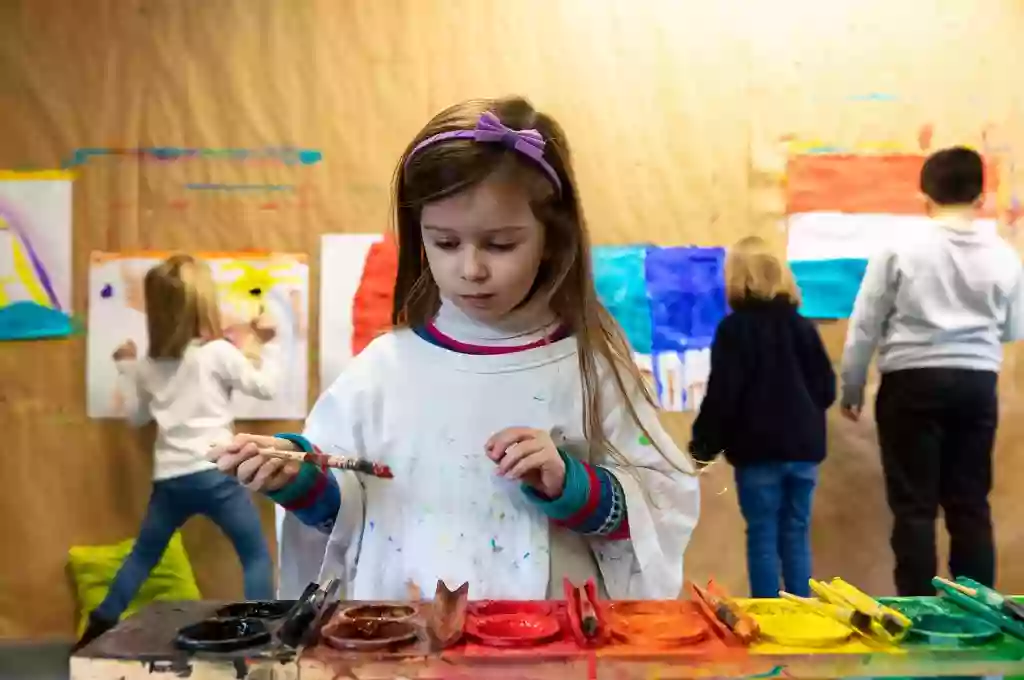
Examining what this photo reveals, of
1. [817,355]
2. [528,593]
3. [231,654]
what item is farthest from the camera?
[817,355]

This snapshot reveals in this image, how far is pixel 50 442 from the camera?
2.07 m

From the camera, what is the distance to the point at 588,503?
106 centimetres

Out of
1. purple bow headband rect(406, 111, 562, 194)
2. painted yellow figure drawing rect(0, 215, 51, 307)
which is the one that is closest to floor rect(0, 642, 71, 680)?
painted yellow figure drawing rect(0, 215, 51, 307)

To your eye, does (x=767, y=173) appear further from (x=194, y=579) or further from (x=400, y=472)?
(x=194, y=579)

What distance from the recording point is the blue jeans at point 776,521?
1987mm

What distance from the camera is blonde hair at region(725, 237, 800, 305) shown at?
2031 mm

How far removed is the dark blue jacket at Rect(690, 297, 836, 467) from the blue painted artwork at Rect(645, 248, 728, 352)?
0.05 m

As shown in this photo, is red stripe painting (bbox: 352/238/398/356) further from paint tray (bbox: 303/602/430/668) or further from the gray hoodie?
paint tray (bbox: 303/602/430/668)

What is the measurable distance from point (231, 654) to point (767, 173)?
65.1 inches

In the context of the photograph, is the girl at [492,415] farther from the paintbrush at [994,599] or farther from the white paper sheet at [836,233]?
the white paper sheet at [836,233]

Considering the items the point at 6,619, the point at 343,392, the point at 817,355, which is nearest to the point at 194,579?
the point at 6,619

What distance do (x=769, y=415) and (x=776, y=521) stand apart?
239 millimetres

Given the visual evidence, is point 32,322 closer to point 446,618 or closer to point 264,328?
point 264,328

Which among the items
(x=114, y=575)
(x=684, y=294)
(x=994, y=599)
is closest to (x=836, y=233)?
(x=684, y=294)
